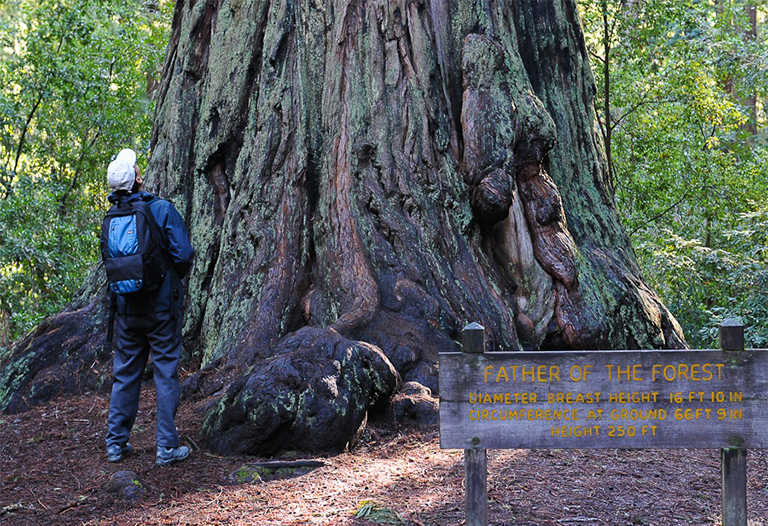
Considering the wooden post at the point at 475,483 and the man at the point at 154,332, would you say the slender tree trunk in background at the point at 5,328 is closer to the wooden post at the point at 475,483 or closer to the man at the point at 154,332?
the man at the point at 154,332

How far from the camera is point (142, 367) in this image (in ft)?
17.6

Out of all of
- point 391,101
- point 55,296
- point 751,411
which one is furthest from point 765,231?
point 55,296

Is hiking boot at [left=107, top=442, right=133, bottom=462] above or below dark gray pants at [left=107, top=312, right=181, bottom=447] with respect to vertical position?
below

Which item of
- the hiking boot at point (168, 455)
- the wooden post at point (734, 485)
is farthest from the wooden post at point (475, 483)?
the hiking boot at point (168, 455)

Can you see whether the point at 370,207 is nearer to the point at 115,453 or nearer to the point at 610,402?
the point at 115,453

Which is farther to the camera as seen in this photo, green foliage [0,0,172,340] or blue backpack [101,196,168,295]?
green foliage [0,0,172,340]

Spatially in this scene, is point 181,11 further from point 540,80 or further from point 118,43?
point 118,43

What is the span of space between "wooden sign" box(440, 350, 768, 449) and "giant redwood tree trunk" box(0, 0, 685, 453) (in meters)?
2.46

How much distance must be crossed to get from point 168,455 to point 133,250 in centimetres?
136

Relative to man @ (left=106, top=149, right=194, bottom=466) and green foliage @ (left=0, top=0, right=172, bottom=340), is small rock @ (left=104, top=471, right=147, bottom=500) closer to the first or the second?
man @ (left=106, top=149, right=194, bottom=466)

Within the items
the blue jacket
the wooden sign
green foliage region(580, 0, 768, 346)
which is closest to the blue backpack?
the blue jacket

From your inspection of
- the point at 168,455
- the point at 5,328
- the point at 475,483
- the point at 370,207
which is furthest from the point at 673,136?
the point at 5,328

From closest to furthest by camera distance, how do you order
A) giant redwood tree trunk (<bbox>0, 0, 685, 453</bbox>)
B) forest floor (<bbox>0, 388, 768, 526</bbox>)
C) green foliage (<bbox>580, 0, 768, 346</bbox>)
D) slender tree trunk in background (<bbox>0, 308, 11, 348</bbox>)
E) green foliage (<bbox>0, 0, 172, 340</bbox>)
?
forest floor (<bbox>0, 388, 768, 526</bbox>), giant redwood tree trunk (<bbox>0, 0, 685, 453</bbox>), green foliage (<bbox>0, 0, 172, 340</bbox>), green foliage (<bbox>580, 0, 768, 346</bbox>), slender tree trunk in background (<bbox>0, 308, 11, 348</bbox>)

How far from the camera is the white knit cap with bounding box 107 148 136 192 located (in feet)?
16.9
